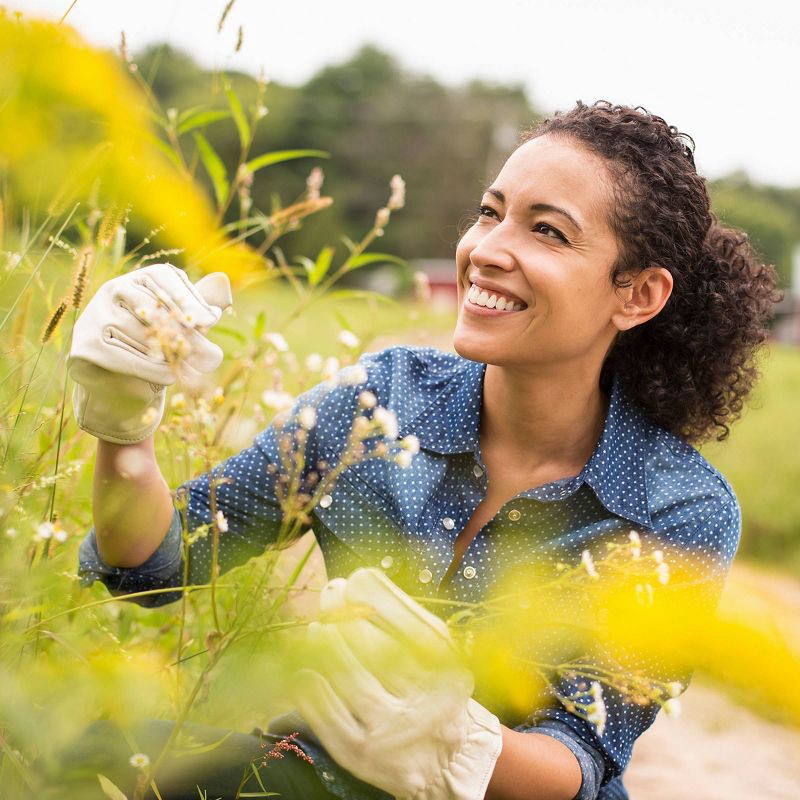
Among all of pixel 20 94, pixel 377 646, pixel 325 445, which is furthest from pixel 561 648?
pixel 20 94

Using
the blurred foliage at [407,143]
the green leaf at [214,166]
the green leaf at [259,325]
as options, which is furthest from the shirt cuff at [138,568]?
the blurred foliage at [407,143]

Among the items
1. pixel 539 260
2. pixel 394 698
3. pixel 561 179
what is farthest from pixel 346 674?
pixel 561 179

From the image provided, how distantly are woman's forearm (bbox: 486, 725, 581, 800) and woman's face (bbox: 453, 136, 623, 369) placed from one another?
58 centimetres

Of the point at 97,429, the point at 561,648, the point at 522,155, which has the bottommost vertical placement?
the point at 561,648

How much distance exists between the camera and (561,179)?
1.59 m

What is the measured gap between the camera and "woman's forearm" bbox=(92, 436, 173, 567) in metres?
1.28

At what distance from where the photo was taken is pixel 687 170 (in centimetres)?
177

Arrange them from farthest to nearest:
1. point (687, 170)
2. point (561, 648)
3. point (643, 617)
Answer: point (687, 170)
point (561, 648)
point (643, 617)

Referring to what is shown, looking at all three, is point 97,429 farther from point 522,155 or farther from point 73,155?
point 522,155

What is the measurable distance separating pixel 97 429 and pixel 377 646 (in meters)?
0.52

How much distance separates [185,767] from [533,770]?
465mm

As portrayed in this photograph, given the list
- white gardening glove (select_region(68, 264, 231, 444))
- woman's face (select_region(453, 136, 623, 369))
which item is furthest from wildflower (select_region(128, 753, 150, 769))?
woman's face (select_region(453, 136, 623, 369))

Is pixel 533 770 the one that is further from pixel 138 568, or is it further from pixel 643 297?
pixel 643 297

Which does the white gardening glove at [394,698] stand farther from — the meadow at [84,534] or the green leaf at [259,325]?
the green leaf at [259,325]
